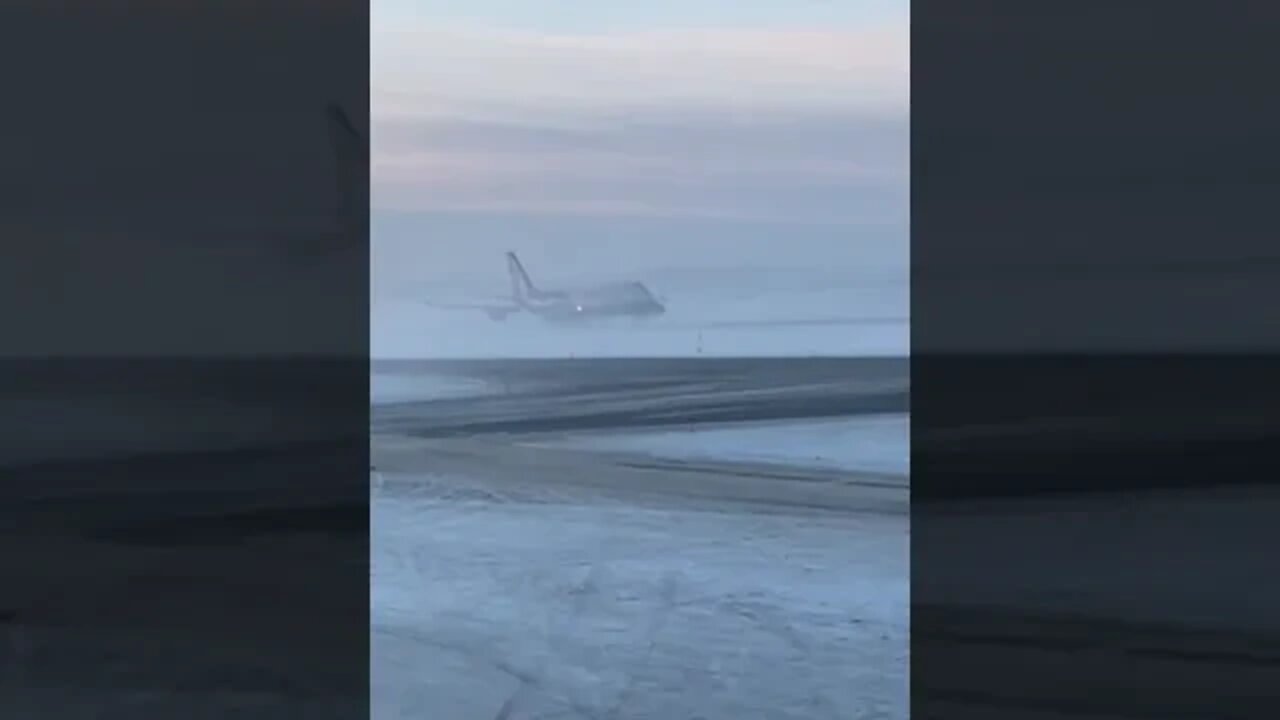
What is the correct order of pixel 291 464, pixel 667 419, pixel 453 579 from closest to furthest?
pixel 291 464, pixel 453 579, pixel 667 419

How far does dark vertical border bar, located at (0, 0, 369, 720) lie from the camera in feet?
8.76

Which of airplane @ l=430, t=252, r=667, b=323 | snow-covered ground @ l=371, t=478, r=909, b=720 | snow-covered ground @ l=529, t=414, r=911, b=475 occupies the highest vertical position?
airplane @ l=430, t=252, r=667, b=323

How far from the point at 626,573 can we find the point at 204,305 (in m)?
2.58

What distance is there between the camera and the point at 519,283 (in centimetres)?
661

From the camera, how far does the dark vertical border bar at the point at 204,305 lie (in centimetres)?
267

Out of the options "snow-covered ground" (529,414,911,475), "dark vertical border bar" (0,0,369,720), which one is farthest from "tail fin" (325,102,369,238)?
"snow-covered ground" (529,414,911,475)

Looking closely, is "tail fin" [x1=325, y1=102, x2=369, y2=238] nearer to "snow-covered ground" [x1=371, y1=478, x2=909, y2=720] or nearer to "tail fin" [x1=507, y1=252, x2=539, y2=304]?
"snow-covered ground" [x1=371, y1=478, x2=909, y2=720]

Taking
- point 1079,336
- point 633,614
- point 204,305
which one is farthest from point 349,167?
point 633,614

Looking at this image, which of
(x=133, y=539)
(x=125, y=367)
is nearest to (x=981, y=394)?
(x=125, y=367)

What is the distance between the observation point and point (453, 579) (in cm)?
509

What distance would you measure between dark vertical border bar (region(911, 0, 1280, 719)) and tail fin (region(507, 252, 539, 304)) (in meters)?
3.40

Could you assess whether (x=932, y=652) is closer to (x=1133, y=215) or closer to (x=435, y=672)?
(x=1133, y=215)

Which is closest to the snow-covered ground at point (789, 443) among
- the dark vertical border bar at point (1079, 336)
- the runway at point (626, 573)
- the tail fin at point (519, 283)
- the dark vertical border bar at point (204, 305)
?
the runway at point (626, 573)

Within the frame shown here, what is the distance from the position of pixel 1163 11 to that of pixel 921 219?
0.55 meters
